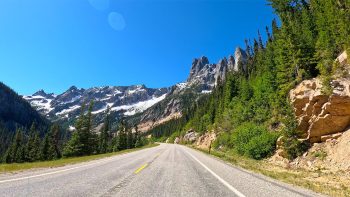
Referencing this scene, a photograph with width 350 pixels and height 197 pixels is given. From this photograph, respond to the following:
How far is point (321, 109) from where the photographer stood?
25500 millimetres

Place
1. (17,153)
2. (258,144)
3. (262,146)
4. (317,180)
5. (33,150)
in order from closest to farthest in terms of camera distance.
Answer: (317,180), (262,146), (258,144), (33,150), (17,153)

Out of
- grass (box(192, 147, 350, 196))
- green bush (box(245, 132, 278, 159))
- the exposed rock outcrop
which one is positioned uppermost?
the exposed rock outcrop

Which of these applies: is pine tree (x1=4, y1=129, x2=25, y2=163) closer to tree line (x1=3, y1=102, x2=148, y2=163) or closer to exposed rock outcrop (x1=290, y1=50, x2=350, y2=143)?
tree line (x1=3, y1=102, x2=148, y2=163)

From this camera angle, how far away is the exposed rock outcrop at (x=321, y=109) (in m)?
23.2

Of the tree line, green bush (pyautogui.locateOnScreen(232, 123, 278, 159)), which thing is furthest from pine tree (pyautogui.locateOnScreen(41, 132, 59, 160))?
green bush (pyautogui.locateOnScreen(232, 123, 278, 159))

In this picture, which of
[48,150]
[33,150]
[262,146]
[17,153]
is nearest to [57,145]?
[48,150]

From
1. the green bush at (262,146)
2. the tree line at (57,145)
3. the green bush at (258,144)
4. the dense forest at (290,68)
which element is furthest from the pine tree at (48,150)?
the green bush at (262,146)

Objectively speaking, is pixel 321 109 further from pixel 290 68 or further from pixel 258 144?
pixel 290 68

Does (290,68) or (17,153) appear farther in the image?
(17,153)

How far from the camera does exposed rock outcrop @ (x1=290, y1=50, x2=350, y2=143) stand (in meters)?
23.2

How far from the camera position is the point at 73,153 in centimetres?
5628

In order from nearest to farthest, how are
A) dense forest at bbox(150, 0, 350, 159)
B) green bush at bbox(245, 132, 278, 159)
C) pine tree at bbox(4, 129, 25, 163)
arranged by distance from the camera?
dense forest at bbox(150, 0, 350, 159) < green bush at bbox(245, 132, 278, 159) < pine tree at bbox(4, 129, 25, 163)

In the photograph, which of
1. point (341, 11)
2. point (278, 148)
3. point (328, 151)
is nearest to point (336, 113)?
point (328, 151)

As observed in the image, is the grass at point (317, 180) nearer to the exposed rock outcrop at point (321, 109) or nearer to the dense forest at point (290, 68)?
the exposed rock outcrop at point (321, 109)
